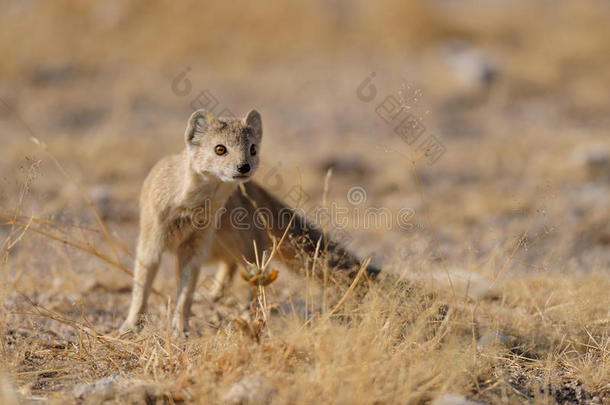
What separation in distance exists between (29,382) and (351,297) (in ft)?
6.53

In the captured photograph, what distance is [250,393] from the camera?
9.37 ft

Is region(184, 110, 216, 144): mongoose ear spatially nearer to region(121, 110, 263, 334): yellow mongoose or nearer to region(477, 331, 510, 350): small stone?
region(121, 110, 263, 334): yellow mongoose

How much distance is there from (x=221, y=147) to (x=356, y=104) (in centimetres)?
772

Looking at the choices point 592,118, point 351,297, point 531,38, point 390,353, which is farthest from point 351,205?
point 531,38

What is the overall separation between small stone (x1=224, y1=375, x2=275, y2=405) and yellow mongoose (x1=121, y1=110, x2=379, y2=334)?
1.15 metres

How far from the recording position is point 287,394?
2826 millimetres

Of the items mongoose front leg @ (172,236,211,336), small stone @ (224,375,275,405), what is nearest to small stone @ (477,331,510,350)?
small stone @ (224,375,275,405)

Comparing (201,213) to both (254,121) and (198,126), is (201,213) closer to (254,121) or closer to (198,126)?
(198,126)

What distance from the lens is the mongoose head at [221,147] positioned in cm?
400

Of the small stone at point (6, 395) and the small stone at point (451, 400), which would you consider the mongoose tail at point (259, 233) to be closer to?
the small stone at point (451, 400)

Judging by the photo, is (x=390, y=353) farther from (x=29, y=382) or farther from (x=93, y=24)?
(x=93, y=24)

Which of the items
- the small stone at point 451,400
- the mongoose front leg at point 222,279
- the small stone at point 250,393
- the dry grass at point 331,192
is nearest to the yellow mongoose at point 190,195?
the dry grass at point 331,192

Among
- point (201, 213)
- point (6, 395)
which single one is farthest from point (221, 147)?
point (6, 395)

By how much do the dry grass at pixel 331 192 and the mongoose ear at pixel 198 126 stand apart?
0.95 m
